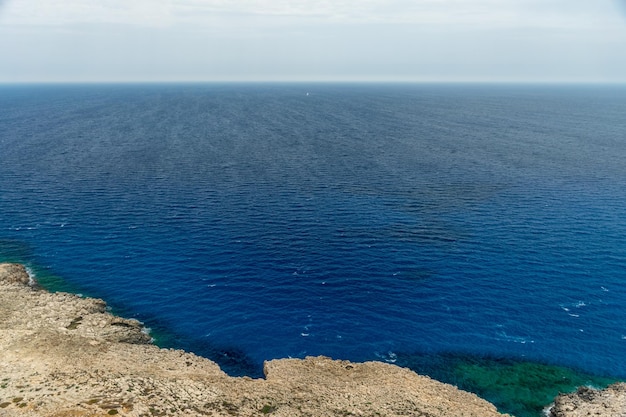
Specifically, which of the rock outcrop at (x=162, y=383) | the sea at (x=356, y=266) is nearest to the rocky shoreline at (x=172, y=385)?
the rock outcrop at (x=162, y=383)

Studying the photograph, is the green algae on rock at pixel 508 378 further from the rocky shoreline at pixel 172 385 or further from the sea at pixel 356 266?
the rocky shoreline at pixel 172 385

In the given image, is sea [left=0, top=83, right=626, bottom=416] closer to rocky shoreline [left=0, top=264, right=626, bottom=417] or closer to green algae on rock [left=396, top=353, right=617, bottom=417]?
green algae on rock [left=396, top=353, right=617, bottom=417]

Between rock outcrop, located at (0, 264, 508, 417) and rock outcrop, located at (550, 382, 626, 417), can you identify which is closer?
rock outcrop, located at (0, 264, 508, 417)

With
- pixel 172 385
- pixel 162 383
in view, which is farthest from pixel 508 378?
pixel 162 383

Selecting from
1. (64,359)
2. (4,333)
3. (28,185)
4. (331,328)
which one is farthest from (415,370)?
(28,185)

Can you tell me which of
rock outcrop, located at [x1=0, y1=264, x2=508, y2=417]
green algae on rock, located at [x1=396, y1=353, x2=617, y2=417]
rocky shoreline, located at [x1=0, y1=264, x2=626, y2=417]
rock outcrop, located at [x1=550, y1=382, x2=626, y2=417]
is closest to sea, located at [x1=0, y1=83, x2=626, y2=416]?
green algae on rock, located at [x1=396, y1=353, x2=617, y2=417]

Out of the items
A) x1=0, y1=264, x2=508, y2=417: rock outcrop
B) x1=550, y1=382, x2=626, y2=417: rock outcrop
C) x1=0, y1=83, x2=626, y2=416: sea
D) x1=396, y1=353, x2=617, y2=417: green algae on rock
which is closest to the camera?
x1=0, y1=264, x2=508, y2=417: rock outcrop
